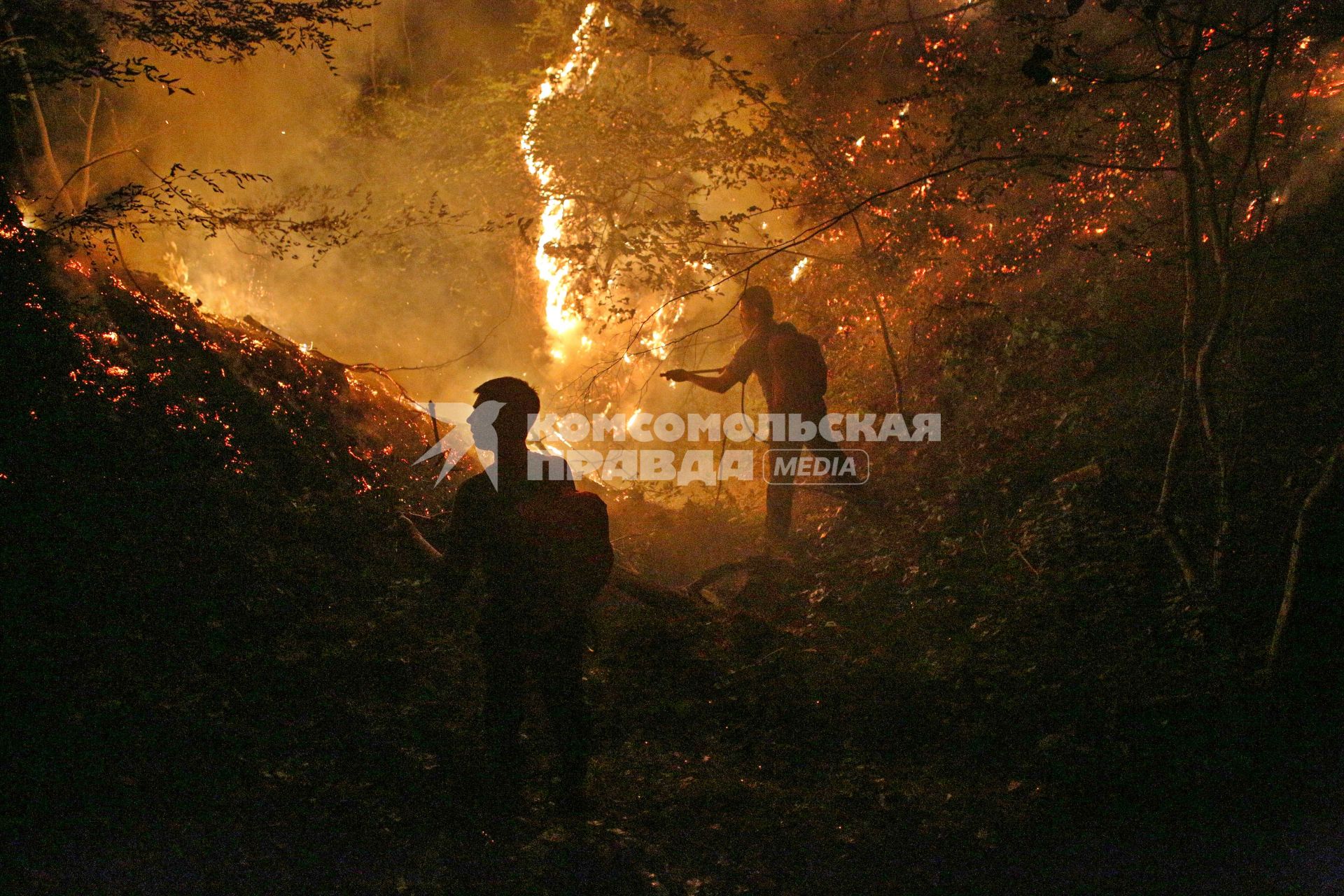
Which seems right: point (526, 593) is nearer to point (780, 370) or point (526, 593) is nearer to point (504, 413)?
point (504, 413)

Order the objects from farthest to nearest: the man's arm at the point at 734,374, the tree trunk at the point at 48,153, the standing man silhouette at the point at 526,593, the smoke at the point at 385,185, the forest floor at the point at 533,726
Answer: the smoke at the point at 385,185
the man's arm at the point at 734,374
the tree trunk at the point at 48,153
the standing man silhouette at the point at 526,593
the forest floor at the point at 533,726

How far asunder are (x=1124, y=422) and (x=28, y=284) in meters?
9.02

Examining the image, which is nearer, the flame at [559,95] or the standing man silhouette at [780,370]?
the standing man silhouette at [780,370]

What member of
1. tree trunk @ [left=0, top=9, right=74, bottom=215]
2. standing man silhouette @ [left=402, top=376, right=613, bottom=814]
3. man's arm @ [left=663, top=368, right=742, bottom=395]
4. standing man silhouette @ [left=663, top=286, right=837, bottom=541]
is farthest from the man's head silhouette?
standing man silhouette @ [left=663, top=286, right=837, bottom=541]

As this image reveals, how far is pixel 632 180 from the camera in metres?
11.1

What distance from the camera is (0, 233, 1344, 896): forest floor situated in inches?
142

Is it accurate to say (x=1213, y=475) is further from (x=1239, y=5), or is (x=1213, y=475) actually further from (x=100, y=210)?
(x=100, y=210)

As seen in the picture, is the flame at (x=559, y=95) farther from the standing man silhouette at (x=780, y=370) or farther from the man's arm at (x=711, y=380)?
the man's arm at (x=711, y=380)

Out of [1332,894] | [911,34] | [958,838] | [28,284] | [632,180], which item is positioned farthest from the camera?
[911,34]

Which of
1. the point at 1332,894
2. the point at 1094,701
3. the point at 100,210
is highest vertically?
the point at 100,210

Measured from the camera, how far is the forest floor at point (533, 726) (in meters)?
3.60

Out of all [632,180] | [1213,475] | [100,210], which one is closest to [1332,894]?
[1213,475]

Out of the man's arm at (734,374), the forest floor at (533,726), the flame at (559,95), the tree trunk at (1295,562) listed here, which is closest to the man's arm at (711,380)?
the man's arm at (734,374)

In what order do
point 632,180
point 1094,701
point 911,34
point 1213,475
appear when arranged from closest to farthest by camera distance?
point 1094,701
point 1213,475
point 632,180
point 911,34
